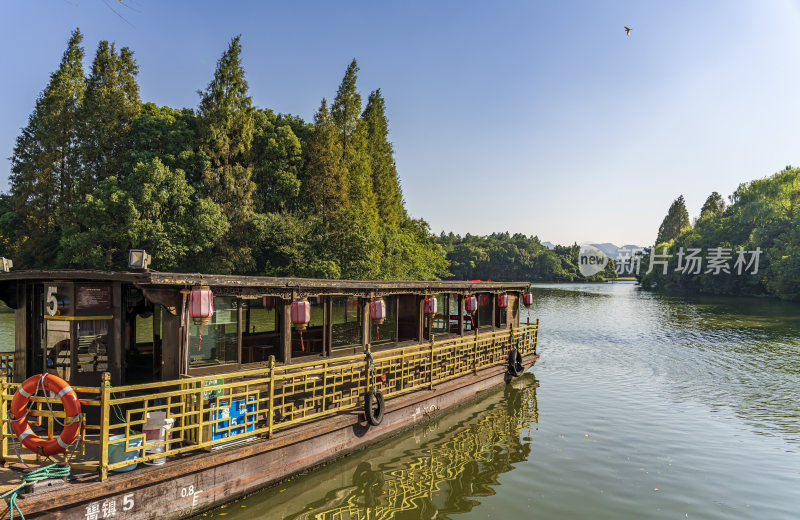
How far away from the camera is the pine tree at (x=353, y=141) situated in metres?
39.3

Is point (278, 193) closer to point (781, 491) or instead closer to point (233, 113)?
point (233, 113)

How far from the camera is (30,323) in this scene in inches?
324

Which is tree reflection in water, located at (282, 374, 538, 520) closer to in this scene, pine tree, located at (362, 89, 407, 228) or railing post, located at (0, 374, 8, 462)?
railing post, located at (0, 374, 8, 462)

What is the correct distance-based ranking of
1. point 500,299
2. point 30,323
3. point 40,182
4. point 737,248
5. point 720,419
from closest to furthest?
point 30,323, point 720,419, point 500,299, point 40,182, point 737,248

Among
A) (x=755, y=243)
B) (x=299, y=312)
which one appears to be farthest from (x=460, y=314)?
(x=755, y=243)

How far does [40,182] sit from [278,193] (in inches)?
616

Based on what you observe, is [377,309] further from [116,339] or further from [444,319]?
[116,339]

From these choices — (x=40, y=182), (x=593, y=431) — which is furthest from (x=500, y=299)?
(x=40, y=182)

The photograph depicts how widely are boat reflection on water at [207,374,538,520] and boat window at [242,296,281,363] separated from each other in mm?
2818

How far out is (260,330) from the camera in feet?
36.2

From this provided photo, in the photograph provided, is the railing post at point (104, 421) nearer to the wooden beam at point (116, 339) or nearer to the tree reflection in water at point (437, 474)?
the wooden beam at point (116, 339)

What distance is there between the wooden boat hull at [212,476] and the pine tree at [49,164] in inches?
1202

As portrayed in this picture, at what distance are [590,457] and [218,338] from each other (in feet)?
27.9

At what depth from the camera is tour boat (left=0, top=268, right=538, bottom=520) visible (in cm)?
605
